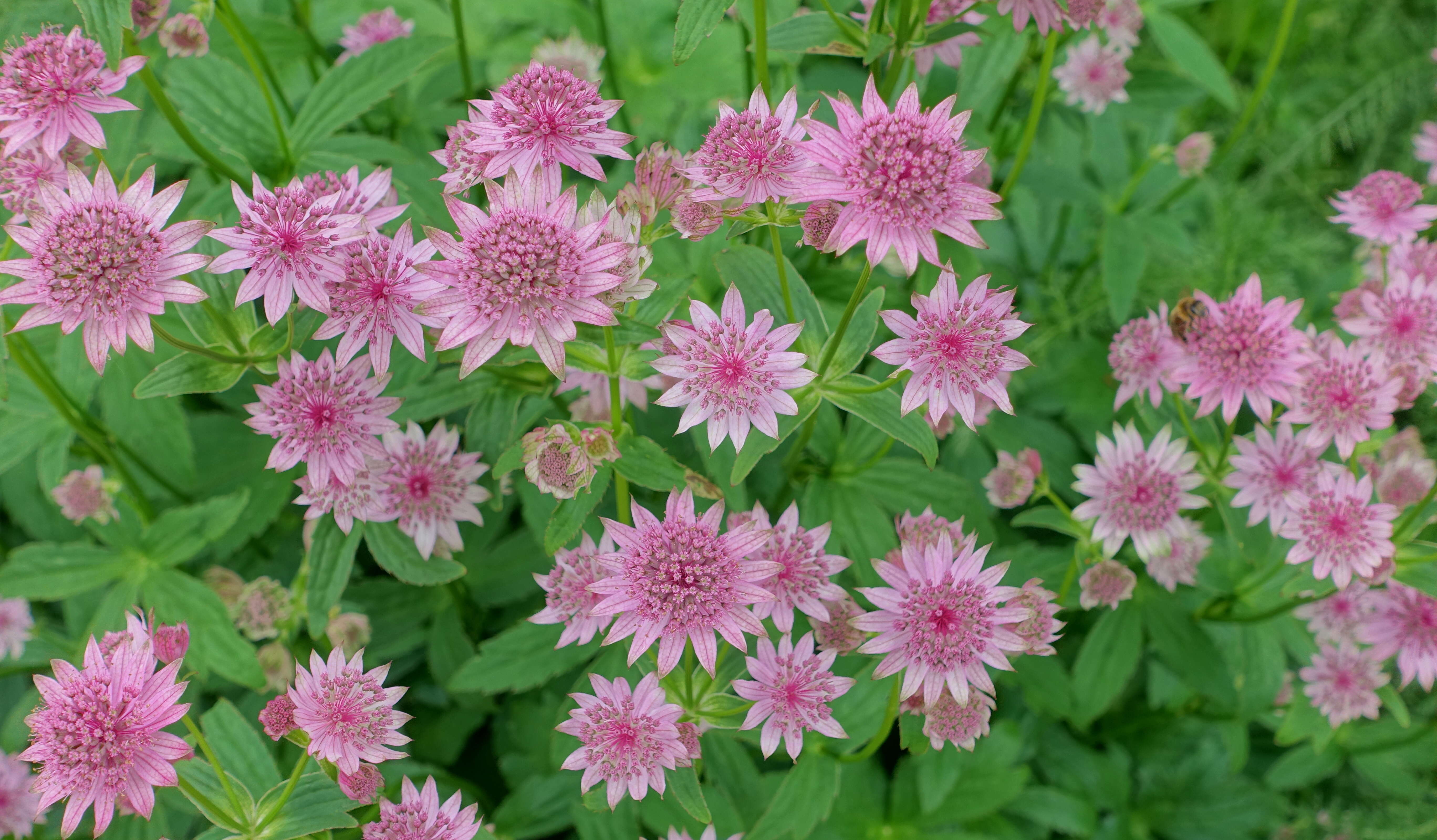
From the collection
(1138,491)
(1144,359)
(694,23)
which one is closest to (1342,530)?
(1138,491)

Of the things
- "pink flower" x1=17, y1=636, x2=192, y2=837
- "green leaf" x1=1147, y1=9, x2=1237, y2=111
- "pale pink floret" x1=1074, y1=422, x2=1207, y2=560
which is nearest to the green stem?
"green leaf" x1=1147, y1=9, x2=1237, y2=111

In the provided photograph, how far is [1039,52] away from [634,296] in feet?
5.58

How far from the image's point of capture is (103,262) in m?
1.54

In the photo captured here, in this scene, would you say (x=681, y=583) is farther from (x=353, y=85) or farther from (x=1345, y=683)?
(x=1345, y=683)

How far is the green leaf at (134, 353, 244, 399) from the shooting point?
1651 millimetres

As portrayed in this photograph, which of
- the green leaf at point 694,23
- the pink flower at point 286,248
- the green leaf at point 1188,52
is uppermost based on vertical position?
the green leaf at point 1188,52

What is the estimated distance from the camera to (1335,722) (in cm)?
242

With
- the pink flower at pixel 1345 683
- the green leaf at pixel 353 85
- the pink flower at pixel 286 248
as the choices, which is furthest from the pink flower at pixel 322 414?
the pink flower at pixel 1345 683

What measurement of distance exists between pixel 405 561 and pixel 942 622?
1.06 meters

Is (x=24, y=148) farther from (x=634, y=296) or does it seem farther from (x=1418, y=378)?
(x=1418, y=378)

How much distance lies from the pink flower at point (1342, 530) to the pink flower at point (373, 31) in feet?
8.33

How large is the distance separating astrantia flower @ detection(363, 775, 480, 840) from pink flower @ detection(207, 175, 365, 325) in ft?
2.68

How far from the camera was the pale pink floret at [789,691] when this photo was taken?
1.67 m

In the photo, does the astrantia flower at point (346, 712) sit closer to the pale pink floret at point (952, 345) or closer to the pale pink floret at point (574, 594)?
the pale pink floret at point (574, 594)
